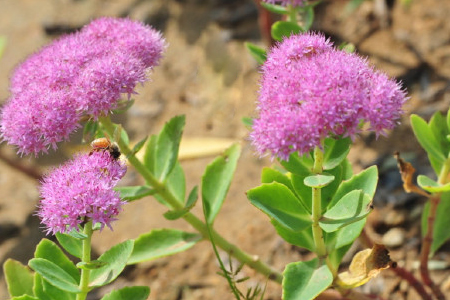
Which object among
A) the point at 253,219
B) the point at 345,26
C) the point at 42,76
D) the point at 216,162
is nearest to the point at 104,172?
the point at 42,76

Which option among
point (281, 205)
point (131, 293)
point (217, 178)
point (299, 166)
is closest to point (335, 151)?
point (299, 166)

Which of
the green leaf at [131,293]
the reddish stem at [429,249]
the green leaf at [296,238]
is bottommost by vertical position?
the reddish stem at [429,249]

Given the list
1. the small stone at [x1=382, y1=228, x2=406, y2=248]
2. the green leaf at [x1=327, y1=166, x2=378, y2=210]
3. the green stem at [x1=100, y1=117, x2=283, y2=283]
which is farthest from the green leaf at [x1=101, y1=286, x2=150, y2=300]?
the small stone at [x1=382, y1=228, x2=406, y2=248]

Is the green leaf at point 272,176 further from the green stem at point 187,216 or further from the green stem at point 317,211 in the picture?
the green stem at point 187,216

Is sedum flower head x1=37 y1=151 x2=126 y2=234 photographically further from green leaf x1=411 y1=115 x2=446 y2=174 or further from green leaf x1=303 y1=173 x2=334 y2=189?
green leaf x1=411 y1=115 x2=446 y2=174

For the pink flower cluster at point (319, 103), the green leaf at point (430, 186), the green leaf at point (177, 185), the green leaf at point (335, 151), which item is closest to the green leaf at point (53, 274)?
the green leaf at point (177, 185)

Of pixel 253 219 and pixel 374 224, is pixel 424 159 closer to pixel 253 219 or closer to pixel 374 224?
pixel 374 224
